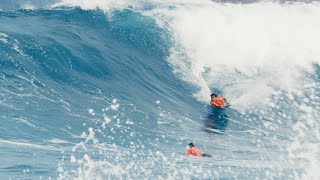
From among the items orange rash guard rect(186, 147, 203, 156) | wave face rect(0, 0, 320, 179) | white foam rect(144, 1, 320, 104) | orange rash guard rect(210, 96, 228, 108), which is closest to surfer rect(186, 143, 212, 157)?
orange rash guard rect(186, 147, 203, 156)

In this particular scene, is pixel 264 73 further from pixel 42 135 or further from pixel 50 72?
pixel 42 135

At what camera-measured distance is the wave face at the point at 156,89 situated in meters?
12.9

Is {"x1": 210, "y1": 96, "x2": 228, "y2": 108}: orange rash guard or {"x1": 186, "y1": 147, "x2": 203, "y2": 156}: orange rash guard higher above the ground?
{"x1": 210, "y1": 96, "x2": 228, "y2": 108}: orange rash guard

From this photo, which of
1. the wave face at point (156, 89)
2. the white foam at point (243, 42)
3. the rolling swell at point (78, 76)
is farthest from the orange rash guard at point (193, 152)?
the white foam at point (243, 42)

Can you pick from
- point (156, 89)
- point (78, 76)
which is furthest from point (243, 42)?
point (78, 76)

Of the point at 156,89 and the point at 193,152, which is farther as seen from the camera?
the point at 156,89

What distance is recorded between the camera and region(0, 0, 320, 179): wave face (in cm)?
1287

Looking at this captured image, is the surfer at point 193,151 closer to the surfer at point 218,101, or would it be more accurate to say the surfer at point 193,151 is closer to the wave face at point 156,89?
the wave face at point 156,89

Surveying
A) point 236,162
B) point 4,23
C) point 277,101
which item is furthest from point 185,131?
point 4,23

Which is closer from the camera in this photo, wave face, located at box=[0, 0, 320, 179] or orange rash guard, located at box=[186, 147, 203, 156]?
wave face, located at box=[0, 0, 320, 179]

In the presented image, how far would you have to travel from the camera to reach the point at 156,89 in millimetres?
19234

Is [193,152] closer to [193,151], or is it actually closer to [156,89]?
[193,151]

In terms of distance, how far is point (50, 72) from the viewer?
1823cm

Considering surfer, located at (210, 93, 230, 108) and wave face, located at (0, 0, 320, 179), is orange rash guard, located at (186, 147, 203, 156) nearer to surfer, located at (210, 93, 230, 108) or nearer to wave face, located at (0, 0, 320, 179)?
wave face, located at (0, 0, 320, 179)
